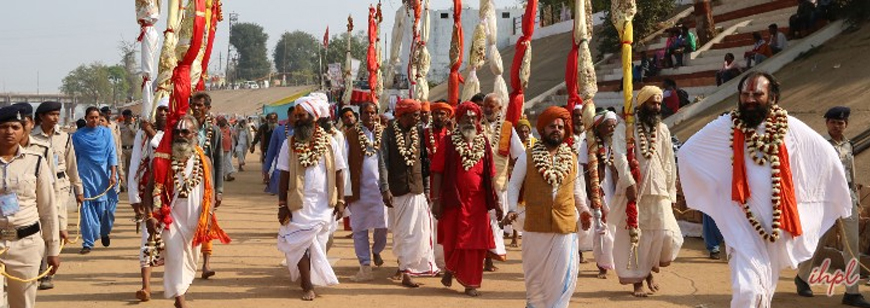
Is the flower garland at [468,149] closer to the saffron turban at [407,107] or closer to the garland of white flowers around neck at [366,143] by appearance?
the saffron turban at [407,107]

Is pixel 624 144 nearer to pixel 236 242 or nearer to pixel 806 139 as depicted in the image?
pixel 806 139

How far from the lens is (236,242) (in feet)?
41.0

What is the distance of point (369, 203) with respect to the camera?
32.1 feet

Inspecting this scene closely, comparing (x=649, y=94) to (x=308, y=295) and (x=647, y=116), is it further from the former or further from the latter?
(x=308, y=295)

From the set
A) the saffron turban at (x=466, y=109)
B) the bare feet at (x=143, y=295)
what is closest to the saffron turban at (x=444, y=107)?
the saffron turban at (x=466, y=109)

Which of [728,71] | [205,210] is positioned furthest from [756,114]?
[728,71]

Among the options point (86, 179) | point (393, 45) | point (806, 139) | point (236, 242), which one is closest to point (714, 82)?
point (393, 45)

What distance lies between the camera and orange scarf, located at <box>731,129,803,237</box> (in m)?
5.77

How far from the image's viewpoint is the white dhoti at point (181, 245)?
7.68 m

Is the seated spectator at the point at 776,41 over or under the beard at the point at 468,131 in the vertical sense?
over

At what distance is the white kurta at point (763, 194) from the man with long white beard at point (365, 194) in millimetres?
3986

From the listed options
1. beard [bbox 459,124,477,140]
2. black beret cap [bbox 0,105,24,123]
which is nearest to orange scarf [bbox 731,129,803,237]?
beard [bbox 459,124,477,140]

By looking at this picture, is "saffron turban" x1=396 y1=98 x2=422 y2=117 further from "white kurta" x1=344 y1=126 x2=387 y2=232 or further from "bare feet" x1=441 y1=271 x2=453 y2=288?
"bare feet" x1=441 y1=271 x2=453 y2=288

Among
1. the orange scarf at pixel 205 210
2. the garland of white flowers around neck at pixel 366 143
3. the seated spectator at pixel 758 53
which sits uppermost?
the seated spectator at pixel 758 53
